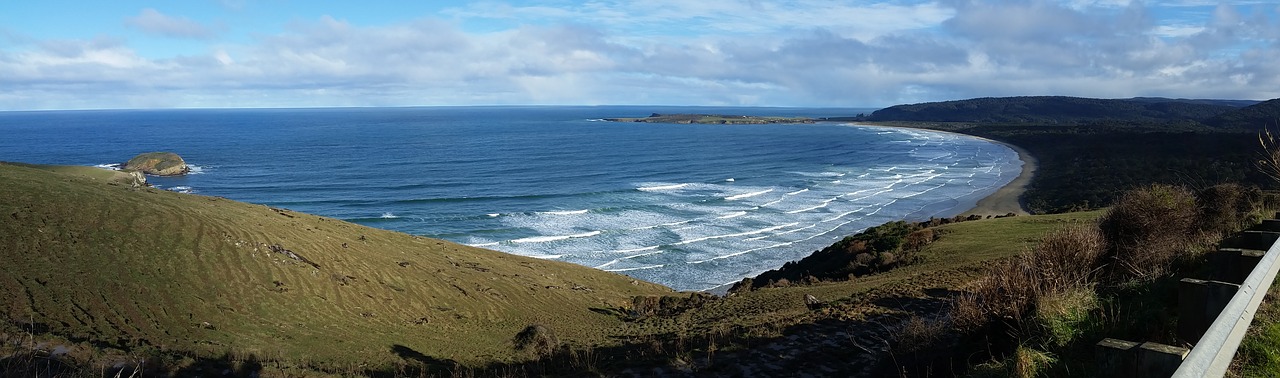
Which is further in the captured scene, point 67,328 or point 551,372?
point 67,328

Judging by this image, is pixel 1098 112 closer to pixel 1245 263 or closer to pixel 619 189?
pixel 619 189

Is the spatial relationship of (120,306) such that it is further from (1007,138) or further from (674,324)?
(1007,138)

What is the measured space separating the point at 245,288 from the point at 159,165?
223ft

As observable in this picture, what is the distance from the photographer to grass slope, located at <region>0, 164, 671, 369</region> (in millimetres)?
12227

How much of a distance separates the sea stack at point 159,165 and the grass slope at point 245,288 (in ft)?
180

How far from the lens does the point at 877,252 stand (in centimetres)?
2289

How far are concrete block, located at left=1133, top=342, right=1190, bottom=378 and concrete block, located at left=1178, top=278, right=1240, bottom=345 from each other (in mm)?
1155

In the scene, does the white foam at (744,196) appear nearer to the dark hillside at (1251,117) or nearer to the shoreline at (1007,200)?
the shoreline at (1007,200)

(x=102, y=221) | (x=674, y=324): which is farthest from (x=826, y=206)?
(x=102, y=221)

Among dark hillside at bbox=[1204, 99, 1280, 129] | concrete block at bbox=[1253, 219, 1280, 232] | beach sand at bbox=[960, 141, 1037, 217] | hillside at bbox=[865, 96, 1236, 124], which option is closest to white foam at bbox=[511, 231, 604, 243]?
beach sand at bbox=[960, 141, 1037, 217]

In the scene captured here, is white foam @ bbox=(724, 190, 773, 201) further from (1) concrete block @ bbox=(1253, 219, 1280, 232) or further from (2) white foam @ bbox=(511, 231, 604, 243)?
(1) concrete block @ bbox=(1253, 219, 1280, 232)

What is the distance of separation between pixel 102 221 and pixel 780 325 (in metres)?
15.8

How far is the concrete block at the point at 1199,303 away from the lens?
357 cm

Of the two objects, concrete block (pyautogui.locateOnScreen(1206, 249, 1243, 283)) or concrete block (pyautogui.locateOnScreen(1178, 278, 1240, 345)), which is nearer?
concrete block (pyautogui.locateOnScreen(1178, 278, 1240, 345))
